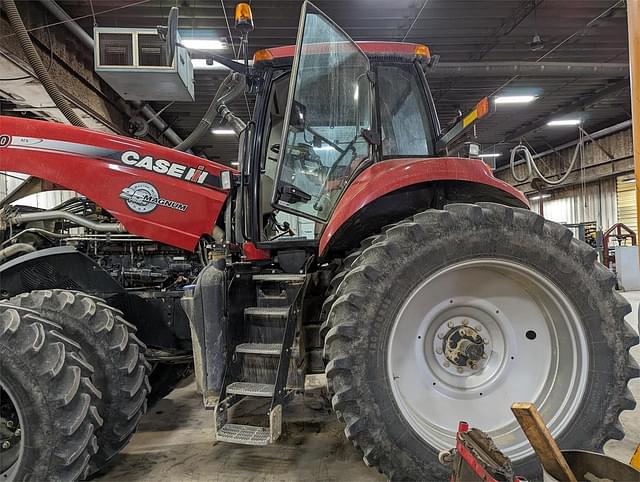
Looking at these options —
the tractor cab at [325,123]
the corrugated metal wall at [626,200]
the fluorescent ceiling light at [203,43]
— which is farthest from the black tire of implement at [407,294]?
the corrugated metal wall at [626,200]

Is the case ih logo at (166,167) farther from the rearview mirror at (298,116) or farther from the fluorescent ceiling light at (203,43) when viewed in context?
the fluorescent ceiling light at (203,43)

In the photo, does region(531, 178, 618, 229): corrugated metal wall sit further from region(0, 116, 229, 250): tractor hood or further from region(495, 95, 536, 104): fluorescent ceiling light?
region(0, 116, 229, 250): tractor hood

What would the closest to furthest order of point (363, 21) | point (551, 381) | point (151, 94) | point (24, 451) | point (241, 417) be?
1. point (24, 451)
2. point (551, 381)
3. point (241, 417)
4. point (151, 94)
5. point (363, 21)

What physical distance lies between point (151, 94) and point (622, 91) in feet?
29.9

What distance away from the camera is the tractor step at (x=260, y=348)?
2088 millimetres

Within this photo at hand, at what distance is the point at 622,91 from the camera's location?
8.49 m

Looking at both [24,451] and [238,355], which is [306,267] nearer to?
[238,355]

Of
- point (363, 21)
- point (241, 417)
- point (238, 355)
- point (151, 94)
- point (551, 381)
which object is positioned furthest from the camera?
point (363, 21)

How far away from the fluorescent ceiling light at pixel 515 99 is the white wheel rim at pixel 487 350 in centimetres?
768

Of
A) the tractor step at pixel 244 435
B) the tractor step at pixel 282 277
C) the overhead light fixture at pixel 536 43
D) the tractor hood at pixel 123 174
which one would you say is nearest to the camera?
the tractor step at pixel 244 435

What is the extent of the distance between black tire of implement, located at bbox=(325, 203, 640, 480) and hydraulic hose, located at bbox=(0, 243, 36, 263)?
2.05m

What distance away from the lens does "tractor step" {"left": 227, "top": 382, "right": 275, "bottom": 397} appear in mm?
1989

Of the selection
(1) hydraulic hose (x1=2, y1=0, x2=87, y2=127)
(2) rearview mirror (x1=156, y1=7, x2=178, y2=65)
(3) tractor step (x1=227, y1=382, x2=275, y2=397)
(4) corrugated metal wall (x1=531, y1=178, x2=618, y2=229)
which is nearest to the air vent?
(1) hydraulic hose (x1=2, y1=0, x2=87, y2=127)

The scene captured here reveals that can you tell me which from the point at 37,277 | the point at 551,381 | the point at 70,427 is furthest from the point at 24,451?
the point at 551,381
